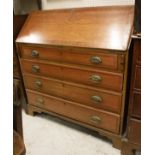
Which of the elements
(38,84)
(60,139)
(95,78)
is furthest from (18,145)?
(38,84)

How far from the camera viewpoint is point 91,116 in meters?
1.69

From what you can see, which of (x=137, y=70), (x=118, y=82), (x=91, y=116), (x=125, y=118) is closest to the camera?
(x=137, y=70)

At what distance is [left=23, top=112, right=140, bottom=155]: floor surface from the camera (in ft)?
5.45

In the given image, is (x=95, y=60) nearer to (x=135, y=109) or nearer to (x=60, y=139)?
(x=135, y=109)

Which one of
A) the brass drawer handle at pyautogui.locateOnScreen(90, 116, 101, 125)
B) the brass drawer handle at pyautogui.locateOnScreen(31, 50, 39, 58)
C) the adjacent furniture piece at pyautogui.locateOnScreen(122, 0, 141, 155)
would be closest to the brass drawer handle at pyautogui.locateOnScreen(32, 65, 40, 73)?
the brass drawer handle at pyautogui.locateOnScreen(31, 50, 39, 58)

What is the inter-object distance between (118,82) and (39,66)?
2.68 feet

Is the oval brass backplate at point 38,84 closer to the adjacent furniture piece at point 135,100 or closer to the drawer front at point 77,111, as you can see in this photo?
the drawer front at point 77,111

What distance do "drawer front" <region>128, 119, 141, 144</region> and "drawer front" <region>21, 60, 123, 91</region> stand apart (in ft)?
0.88

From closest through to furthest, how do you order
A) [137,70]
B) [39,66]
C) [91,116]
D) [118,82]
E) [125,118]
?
[137,70] < [118,82] < [125,118] < [91,116] < [39,66]

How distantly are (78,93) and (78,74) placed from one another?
0.61 ft

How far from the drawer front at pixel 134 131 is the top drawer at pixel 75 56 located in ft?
1.37

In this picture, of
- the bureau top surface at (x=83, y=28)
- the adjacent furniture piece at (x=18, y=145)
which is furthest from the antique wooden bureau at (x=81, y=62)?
the adjacent furniture piece at (x=18, y=145)
